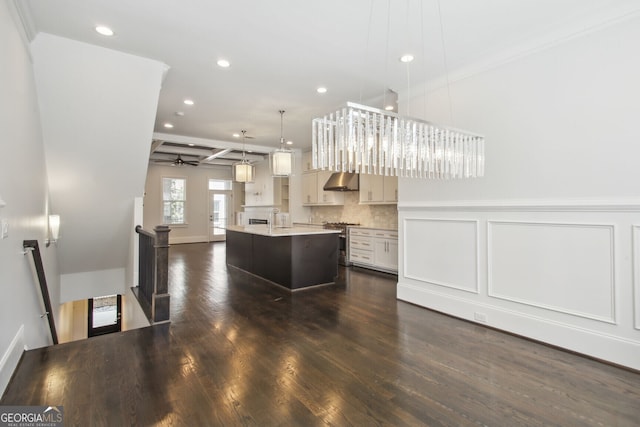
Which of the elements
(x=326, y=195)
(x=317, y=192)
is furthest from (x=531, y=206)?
(x=317, y=192)

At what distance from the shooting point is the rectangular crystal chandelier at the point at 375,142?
208 cm

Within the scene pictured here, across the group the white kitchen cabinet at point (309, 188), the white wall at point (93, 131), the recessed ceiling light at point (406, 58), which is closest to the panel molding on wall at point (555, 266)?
the recessed ceiling light at point (406, 58)

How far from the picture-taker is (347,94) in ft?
14.1

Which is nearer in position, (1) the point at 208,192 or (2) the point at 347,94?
(2) the point at 347,94

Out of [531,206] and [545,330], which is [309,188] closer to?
[531,206]

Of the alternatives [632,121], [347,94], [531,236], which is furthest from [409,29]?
[531,236]

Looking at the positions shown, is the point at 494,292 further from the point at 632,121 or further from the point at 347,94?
the point at 347,94

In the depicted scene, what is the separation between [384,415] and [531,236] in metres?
2.21

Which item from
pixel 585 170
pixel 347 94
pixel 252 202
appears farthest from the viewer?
pixel 252 202

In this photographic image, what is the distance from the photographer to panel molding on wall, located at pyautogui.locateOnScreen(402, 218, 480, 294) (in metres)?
3.38

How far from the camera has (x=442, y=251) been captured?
3672mm

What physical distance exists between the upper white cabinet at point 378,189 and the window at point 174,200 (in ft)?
22.5

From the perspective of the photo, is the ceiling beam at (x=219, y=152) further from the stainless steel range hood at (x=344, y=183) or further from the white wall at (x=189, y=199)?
the stainless steel range hood at (x=344, y=183)

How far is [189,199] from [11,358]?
884cm
